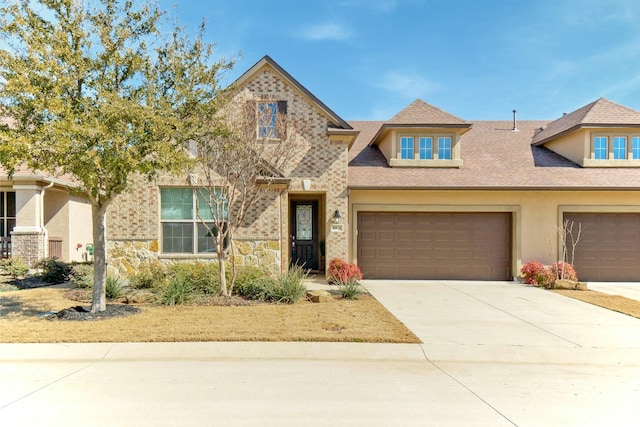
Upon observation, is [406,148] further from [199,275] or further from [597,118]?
[199,275]

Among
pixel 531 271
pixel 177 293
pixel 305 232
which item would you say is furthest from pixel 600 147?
pixel 177 293

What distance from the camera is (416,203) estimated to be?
13.1 meters

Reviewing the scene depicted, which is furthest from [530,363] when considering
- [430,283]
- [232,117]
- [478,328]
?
[232,117]

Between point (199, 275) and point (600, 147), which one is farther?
point (600, 147)

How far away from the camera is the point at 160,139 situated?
7.08 metres

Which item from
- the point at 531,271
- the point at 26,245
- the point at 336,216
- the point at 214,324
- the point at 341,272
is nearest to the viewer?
the point at 214,324

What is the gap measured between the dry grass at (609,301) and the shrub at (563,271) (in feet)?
2.46

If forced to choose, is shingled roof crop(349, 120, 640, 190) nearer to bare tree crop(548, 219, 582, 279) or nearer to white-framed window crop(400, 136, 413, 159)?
white-framed window crop(400, 136, 413, 159)

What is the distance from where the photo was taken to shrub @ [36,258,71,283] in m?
11.4

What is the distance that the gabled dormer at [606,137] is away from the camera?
13.2m

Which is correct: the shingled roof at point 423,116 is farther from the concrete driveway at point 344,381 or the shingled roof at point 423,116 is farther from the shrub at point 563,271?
the concrete driveway at point 344,381

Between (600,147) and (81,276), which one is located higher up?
(600,147)

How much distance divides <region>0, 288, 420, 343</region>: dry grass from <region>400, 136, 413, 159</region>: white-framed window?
22.5ft

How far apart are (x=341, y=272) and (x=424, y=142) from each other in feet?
19.8
